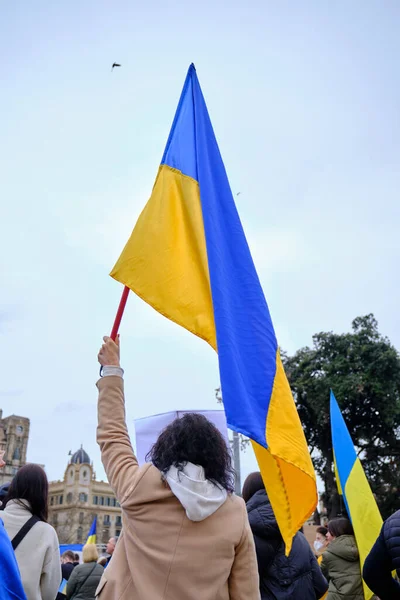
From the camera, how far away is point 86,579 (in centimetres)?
726

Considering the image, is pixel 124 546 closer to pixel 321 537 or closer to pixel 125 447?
pixel 125 447

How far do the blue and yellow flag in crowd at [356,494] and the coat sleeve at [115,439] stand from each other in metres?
4.18

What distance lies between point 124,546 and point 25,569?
1.34 meters

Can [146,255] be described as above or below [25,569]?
above

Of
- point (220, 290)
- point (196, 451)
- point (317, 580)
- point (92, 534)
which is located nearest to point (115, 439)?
point (196, 451)

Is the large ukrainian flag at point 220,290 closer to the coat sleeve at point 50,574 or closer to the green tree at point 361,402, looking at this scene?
the coat sleeve at point 50,574

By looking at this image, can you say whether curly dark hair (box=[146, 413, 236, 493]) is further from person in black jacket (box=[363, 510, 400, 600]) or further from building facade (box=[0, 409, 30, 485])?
building facade (box=[0, 409, 30, 485])

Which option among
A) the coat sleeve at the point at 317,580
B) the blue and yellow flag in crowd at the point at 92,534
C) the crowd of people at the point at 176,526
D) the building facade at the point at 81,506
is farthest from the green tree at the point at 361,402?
the building facade at the point at 81,506

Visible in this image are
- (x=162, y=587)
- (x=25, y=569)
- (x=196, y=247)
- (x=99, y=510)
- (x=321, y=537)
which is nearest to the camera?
(x=162, y=587)

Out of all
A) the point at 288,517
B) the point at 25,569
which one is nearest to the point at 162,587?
the point at 288,517

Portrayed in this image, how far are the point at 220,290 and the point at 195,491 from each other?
147 centimetres

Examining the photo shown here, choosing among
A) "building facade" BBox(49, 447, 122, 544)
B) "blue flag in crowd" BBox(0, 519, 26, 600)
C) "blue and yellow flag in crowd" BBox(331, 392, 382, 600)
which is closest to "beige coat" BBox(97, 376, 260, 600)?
"blue flag in crowd" BBox(0, 519, 26, 600)

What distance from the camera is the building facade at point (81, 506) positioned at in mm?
73938

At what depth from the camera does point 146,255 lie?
381cm
